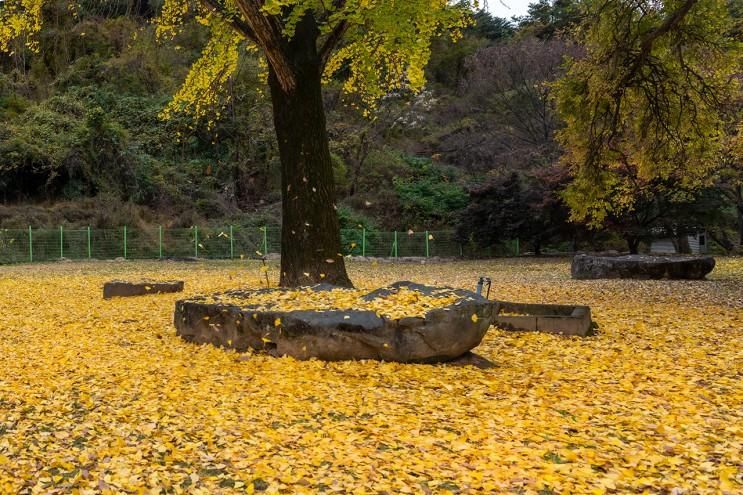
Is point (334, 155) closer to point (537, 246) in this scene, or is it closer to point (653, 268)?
point (537, 246)

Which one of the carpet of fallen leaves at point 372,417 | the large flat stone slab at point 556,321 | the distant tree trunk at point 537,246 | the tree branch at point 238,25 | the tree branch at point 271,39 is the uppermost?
the tree branch at point 238,25

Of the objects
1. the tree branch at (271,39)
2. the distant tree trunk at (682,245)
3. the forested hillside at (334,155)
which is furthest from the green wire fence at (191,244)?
the tree branch at (271,39)

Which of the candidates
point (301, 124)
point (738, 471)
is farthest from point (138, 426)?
point (301, 124)

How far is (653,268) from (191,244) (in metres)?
16.8

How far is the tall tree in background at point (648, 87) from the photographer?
38.7 feet

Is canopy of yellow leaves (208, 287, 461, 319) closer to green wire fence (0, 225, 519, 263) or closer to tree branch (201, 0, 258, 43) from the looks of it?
tree branch (201, 0, 258, 43)

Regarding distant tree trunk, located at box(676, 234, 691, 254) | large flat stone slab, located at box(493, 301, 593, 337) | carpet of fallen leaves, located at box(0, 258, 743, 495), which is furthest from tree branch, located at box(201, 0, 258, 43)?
distant tree trunk, located at box(676, 234, 691, 254)

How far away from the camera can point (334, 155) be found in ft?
102

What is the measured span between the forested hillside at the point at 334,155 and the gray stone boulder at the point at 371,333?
55.8ft

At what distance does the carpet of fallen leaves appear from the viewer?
360 cm

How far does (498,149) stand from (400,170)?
16.3 feet

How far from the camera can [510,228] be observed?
82.9 ft

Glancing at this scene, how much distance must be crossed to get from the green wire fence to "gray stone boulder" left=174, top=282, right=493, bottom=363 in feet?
48.7

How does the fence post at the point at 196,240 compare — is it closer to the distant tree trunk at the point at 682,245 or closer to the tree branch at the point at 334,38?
the tree branch at the point at 334,38
